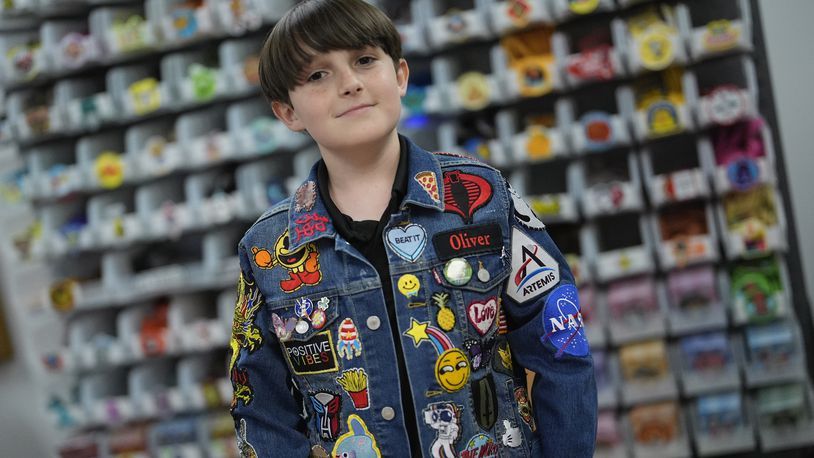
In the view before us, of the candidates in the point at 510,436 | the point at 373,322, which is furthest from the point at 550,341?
the point at 373,322

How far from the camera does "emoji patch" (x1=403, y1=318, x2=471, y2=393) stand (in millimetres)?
1336

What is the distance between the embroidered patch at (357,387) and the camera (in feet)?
4.43

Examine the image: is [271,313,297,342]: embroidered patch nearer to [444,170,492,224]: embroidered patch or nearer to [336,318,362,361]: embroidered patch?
[336,318,362,361]: embroidered patch

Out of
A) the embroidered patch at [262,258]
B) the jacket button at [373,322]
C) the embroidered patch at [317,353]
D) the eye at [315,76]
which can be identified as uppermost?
the eye at [315,76]

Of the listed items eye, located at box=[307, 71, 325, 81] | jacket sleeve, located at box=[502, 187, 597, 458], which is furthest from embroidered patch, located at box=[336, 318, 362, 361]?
eye, located at box=[307, 71, 325, 81]

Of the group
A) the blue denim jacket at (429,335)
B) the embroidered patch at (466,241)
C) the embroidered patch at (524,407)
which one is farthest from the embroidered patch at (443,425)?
the embroidered patch at (466,241)

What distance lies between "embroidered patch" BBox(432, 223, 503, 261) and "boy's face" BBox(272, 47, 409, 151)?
0.57 ft

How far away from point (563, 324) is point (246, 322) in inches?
18.4

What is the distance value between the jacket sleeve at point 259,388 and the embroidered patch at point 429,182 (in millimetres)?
292

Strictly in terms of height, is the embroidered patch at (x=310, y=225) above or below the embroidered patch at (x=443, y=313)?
above

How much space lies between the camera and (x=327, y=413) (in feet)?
4.52

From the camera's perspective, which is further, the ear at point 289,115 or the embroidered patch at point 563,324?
the ear at point 289,115

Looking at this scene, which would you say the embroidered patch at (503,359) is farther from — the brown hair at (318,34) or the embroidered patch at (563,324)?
the brown hair at (318,34)

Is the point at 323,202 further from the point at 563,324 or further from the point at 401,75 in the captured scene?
the point at 563,324
